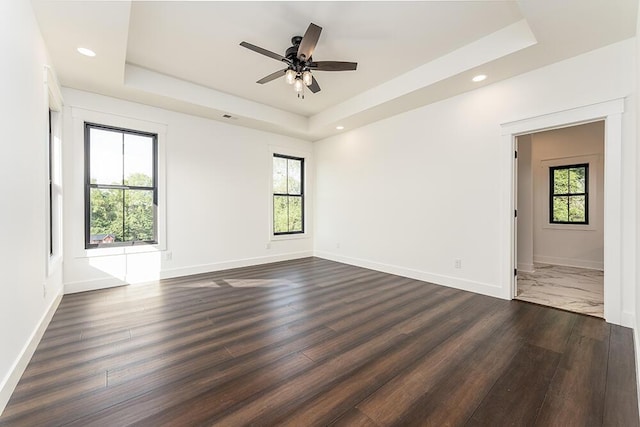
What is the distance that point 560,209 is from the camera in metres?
5.72

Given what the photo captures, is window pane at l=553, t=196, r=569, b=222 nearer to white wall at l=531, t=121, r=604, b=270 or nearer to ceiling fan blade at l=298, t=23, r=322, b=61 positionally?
white wall at l=531, t=121, r=604, b=270

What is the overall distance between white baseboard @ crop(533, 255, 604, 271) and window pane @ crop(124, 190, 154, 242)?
7.55 meters

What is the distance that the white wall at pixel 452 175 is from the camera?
9.18 ft

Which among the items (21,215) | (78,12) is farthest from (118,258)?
(78,12)

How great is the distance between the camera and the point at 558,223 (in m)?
5.70

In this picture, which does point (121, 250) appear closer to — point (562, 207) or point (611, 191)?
point (611, 191)

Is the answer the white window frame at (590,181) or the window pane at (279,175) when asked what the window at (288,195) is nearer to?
the window pane at (279,175)

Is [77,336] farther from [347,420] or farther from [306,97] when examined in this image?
[306,97]

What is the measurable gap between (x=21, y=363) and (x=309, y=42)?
3.38 metres

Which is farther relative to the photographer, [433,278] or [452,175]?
[433,278]

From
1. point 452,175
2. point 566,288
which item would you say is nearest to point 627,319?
point 566,288

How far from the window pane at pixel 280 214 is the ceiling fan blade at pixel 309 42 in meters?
3.33

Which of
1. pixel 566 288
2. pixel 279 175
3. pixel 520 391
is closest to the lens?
pixel 520 391

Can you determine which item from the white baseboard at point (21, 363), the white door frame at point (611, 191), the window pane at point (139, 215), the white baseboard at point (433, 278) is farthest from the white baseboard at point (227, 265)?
the white door frame at point (611, 191)
